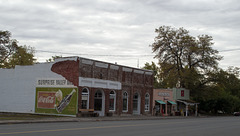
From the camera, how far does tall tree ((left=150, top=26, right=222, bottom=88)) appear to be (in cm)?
5466

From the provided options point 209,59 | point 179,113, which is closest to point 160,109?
point 179,113

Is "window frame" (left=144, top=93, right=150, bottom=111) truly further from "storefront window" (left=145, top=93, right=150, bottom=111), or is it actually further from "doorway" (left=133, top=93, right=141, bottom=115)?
"doorway" (left=133, top=93, right=141, bottom=115)

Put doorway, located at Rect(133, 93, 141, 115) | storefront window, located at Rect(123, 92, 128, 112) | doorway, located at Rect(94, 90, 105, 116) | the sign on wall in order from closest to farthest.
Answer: the sign on wall
doorway, located at Rect(94, 90, 105, 116)
storefront window, located at Rect(123, 92, 128, 112)
doorway, located at Rect(133, 93, 141, 115)

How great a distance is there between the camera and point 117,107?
128ft

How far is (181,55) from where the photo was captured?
2229 inches

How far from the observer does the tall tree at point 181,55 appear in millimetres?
54656

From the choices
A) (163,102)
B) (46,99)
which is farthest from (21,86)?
(163,102)

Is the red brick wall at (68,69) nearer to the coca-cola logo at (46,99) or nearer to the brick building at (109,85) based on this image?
the brick building at (109,85)

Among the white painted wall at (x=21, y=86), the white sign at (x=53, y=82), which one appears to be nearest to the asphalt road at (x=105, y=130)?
the white sign at (x=53, y=82)

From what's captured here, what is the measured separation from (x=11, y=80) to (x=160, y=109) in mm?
22380

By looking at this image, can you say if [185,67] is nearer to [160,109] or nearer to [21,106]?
[160,109]

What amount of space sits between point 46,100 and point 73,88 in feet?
14.1

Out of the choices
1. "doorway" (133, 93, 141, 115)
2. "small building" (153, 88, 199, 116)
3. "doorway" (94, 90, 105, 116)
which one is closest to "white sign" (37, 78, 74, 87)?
"doorway" (94, 90, 105, 116)

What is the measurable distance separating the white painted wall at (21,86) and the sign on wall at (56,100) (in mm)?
1218
